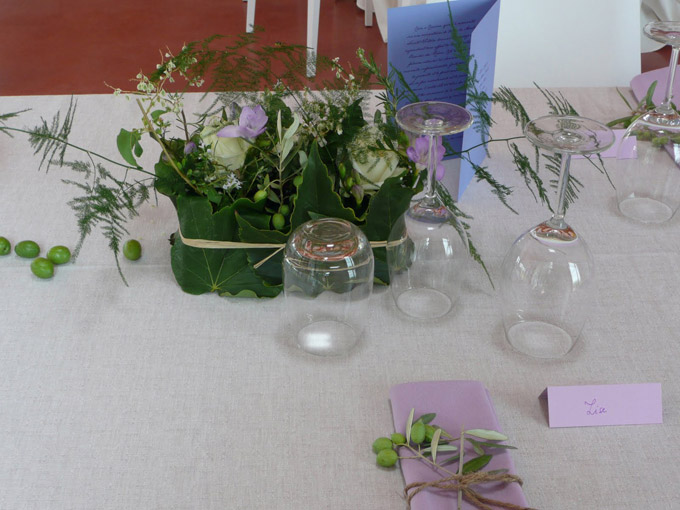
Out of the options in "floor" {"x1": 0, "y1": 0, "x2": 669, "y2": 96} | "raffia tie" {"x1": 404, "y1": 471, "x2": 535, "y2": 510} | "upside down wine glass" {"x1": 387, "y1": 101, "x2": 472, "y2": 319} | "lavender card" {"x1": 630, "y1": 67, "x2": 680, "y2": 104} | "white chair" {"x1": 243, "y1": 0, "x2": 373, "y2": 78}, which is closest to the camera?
"raffia tie" {"x1": 404, "y1": 471, "x2": 535, "y2": 510}

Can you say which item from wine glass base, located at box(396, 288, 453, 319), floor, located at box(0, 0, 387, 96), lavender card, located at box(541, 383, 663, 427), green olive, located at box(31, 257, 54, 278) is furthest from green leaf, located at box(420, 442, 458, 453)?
floor, located at box(0, 0, 387, 96)

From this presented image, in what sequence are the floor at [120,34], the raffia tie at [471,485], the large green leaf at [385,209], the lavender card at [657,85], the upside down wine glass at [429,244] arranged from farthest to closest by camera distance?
the floor at [120,34], the lavender card at [657,85], the large green leaf at [385,209], the upside down wine glass at [429,244], the raffia tie at [471,485]

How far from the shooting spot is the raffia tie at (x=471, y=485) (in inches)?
28.3

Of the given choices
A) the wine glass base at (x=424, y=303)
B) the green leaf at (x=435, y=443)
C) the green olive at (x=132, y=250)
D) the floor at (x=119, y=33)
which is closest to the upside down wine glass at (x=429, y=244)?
the wine glass base at (x=424, y=303)

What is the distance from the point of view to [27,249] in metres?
1.09

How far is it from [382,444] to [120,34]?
3.40 meters

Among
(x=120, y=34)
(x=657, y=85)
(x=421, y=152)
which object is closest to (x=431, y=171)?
(x=421, y=152)

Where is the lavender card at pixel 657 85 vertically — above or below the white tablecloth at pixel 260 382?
above

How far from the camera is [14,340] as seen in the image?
0.96 meters

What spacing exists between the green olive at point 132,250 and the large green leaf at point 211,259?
11 cm

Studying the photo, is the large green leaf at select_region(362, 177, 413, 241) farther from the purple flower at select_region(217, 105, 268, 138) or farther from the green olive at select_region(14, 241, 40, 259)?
the green olive at select_region(14, 241, 40, 259)

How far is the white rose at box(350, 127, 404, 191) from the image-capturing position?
0.95 m

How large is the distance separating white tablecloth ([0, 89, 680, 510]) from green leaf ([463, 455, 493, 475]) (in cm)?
6

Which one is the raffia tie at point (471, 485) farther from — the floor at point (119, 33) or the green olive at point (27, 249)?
the floor at point (119, 33)
